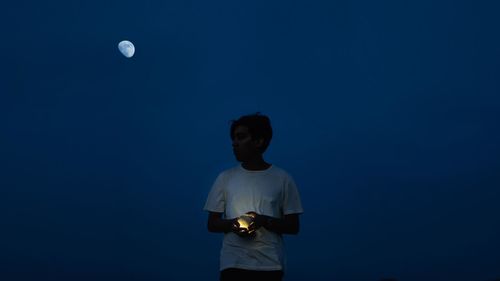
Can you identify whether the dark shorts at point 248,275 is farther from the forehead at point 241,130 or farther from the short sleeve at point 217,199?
the forehead at point 241,130

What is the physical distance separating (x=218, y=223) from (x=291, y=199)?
0.45m

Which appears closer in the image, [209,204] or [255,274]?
[255,274]

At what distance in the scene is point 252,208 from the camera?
349cm

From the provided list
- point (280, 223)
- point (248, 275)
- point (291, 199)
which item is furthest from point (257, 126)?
point (248, 275)

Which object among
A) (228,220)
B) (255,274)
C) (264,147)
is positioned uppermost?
(264,147)

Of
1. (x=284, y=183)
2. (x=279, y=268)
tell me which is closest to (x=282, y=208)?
(x=284, y=183)

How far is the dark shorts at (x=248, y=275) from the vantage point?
3.36 metres

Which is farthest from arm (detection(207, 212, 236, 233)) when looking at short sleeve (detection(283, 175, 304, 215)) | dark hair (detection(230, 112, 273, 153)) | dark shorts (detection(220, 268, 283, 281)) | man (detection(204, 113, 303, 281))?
dark hair (detection(230, 112, 273, 153))

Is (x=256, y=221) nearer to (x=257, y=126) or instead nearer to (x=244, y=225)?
(x=244, y=225)

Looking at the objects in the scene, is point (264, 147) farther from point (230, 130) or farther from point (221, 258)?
point (221, 258)

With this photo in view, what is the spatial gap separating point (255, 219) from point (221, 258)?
1.05ft

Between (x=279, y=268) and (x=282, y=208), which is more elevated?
(x=282, y=208)

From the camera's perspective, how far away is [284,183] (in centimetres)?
361

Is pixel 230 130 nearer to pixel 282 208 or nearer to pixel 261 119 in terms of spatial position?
pixel 261 119
